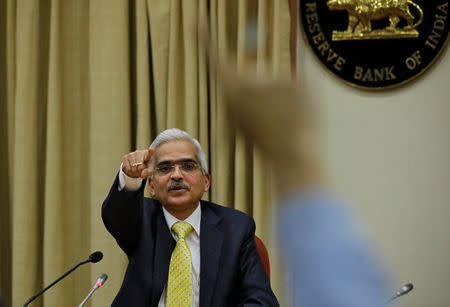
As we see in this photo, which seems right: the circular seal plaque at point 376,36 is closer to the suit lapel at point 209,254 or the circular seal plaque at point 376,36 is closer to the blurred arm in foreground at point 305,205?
the suit lapel at point 209,254

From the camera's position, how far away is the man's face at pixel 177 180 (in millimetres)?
2248

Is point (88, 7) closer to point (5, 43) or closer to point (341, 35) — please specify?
point (5, 43)

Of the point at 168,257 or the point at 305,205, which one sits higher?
the point at 305,205

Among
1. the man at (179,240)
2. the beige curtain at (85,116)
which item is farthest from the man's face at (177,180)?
the beige curtain at (85,116)

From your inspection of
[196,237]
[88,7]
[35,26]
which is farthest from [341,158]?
[35,26]

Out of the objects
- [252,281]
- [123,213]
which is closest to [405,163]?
[252,281]

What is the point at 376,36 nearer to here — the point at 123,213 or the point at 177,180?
the point at 177,180

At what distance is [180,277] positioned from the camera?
2148 mm

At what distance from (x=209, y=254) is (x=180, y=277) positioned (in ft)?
0.47

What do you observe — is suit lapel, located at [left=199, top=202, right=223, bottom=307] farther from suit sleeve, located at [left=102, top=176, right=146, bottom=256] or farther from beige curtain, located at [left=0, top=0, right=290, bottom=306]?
beige curtain, located at [left=0, top=0, right=290, bottom=306]

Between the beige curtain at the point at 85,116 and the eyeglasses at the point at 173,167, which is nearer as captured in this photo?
the eyeglasses at the point at 173,167

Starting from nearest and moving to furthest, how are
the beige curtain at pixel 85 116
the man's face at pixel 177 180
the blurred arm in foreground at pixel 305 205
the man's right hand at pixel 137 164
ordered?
the blurred arm in foreground at pixel 305 205 → the man's right hand at pixel 137 164 → the man's face at pixel 177 180 → the beige curtain at pixel 85 116

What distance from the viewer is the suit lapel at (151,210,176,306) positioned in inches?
84.0

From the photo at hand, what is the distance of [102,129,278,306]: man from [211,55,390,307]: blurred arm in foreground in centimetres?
159
